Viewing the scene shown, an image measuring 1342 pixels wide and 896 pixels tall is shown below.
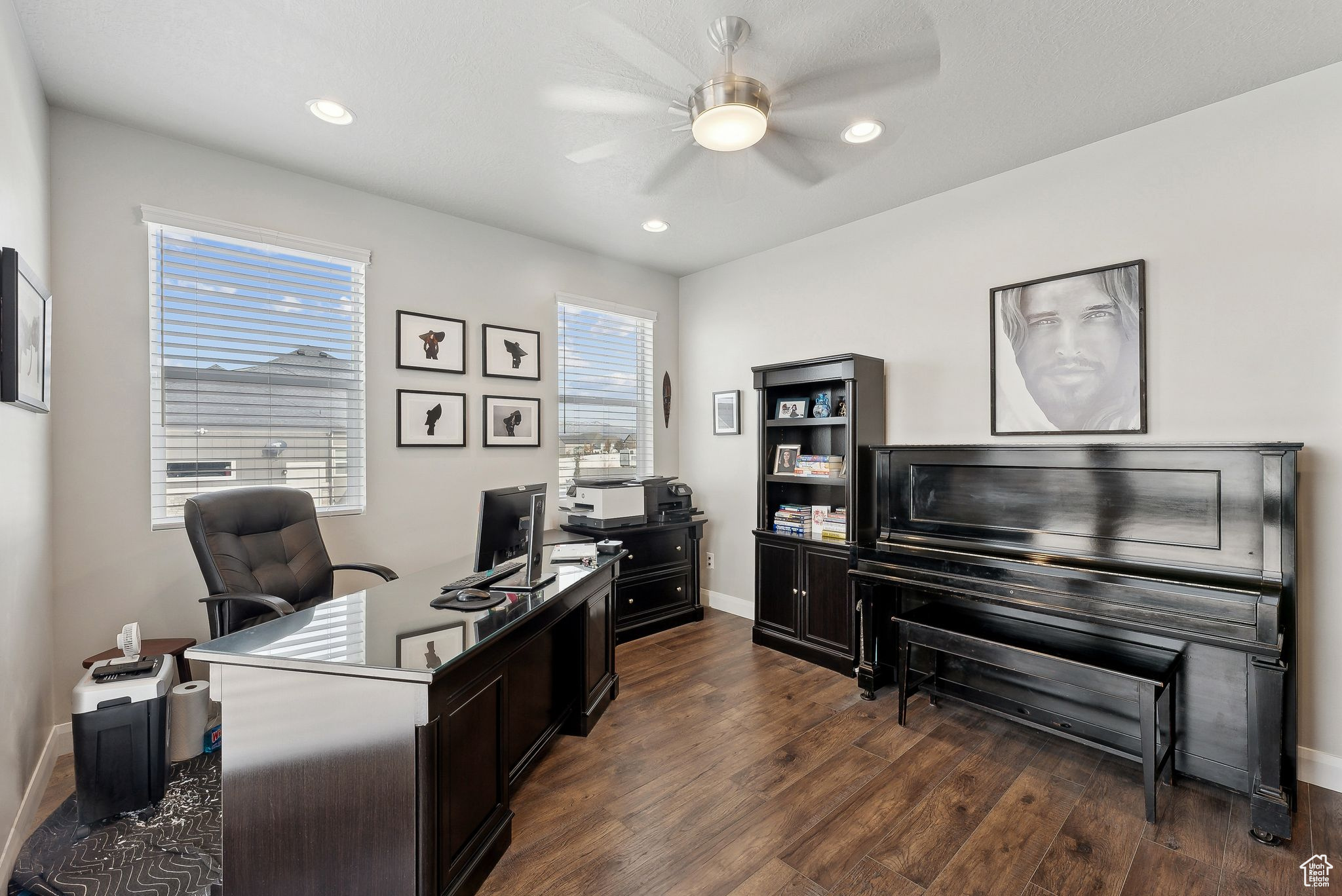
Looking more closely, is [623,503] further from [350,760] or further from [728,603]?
[350,760]

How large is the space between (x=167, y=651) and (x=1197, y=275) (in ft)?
15.6

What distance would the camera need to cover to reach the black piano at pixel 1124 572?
79.6 inches

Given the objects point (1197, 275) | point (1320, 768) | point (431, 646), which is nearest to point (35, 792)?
point (431, 646)

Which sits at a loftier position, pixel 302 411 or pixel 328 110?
pixel 328 110

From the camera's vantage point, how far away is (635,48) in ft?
6.72

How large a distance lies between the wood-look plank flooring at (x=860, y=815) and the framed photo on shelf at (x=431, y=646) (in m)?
0.78

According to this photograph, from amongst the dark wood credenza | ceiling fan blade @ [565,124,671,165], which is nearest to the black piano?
the dark wood credenza

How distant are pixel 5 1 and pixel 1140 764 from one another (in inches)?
197

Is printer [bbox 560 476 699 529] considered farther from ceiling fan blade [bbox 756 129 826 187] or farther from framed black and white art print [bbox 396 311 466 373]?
ceiling fan blade [bbox 756 129 826 187]

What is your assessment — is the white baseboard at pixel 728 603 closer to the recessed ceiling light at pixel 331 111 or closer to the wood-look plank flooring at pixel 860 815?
the wood-look plank flooring at pixel 860 815

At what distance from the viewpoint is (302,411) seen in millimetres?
3104

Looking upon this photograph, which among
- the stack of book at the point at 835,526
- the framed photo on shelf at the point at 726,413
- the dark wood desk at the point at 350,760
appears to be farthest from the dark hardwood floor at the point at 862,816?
the framed photo on shelf at the point at 726,413

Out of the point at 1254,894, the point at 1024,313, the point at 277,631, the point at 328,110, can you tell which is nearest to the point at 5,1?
the point at 328,110

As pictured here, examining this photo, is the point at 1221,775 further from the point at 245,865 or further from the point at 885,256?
the point at 245,865
